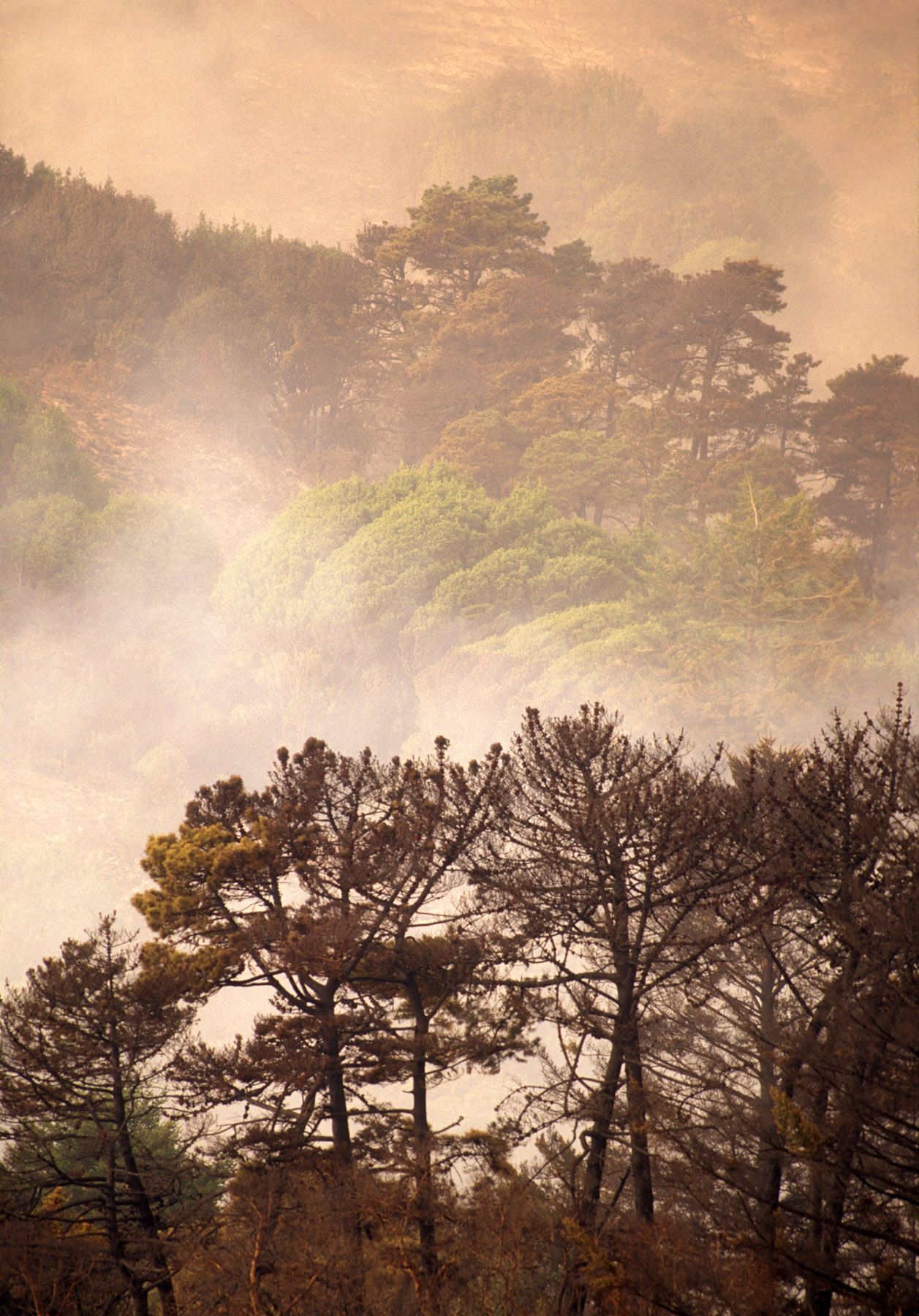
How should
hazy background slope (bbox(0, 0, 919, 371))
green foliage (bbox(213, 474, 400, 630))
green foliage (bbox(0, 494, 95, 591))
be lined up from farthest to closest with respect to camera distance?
hazy background slope (bbox(0, 0, 919, 371)) < green foliage (bbox(0, 494, 95, 591)) < green foliage (bbox(213, 474, 400, 630))

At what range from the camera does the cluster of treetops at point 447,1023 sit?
39.1ft

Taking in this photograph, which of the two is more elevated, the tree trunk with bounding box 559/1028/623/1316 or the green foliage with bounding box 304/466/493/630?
the green foliage with bounding box 304/466/493/630

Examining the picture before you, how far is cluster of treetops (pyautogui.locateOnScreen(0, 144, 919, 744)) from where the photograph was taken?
36.5 meters

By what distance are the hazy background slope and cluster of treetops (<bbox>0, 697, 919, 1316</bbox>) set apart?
235 ft

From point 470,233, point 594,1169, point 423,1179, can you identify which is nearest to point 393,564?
point 470,233

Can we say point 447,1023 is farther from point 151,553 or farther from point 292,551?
point 151,553

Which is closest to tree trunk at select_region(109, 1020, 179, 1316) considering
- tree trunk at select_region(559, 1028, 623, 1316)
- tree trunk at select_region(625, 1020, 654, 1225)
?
tree trunk at select_region(559, 1028, 623, 1316)

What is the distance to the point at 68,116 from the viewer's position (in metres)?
83.9

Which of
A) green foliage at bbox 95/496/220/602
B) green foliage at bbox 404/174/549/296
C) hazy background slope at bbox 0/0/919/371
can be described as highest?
hazy background slope at bbox 0/0/919/371

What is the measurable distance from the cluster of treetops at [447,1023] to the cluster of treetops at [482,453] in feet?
70.2

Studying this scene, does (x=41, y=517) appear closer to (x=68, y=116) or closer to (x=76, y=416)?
(x=76, y=416)

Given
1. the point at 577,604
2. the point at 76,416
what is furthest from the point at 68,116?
the point at 577,604

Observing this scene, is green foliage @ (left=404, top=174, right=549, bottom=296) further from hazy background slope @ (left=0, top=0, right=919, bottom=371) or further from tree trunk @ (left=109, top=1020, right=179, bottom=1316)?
tree trunk @ (left=109, top=1020, right=179, bottom=1316)

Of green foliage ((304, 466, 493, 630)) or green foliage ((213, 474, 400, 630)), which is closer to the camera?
green foliage ((304, 466, 493, 630))
